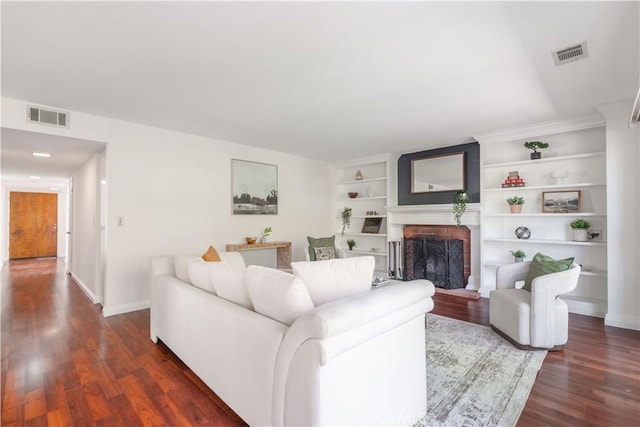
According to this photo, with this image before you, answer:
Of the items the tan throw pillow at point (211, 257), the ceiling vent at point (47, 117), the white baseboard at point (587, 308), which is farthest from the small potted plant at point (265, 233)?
the white baseboard at point (587, 308)

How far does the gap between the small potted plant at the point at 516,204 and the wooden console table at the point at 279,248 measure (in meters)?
3.61

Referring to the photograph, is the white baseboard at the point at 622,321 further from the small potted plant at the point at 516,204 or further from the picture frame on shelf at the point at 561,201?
the small potted plant at the point at 516,204

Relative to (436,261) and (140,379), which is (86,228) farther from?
(436,261)

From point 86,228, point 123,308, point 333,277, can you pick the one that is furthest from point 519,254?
point 86,228

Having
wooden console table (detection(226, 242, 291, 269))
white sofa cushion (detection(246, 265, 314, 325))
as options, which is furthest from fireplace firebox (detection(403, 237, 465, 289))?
white sofa cushion (detection(246, 265, 314, 325))

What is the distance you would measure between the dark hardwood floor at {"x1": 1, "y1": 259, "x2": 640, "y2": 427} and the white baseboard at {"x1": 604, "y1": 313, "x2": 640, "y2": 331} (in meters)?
0.09

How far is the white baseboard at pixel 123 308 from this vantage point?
3.61 m

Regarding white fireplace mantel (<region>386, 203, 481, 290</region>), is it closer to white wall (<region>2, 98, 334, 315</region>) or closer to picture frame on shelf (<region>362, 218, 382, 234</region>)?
picture frame on shelf (<region>362, 218, 382, 234</region>)

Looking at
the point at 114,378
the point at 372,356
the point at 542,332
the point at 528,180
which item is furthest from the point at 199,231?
the point at 528,180

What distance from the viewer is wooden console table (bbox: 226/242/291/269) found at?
472 centimetres

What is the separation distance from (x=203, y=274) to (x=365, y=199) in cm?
448

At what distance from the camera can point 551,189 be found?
411cm

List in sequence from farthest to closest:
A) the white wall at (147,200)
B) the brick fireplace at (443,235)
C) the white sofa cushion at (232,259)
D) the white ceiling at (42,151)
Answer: the brick fireplace at (443,235), the white wall at (147,200), the white ceiling at (42,151), the white sofa cushion at (232,259)

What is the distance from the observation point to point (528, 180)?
4.36 meters
